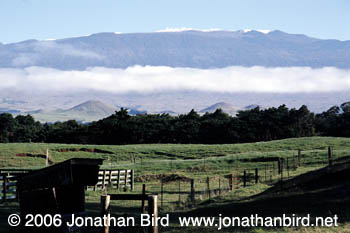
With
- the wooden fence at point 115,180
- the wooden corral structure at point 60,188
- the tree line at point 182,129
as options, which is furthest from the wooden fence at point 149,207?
the tree line at point 182,129

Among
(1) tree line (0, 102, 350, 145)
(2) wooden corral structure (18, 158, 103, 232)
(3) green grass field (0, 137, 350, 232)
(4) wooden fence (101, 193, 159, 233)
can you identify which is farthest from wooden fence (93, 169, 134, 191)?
(1) tree line (0, 102, 350, 145)

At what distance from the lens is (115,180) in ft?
151

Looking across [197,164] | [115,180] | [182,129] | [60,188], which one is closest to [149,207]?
[60,188]

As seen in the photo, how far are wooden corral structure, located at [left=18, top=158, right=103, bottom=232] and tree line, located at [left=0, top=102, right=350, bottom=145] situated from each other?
88748 mm

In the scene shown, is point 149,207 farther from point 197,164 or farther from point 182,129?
point 182,129

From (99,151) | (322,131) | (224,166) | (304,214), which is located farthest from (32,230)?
(322,131)

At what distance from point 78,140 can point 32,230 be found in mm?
89952

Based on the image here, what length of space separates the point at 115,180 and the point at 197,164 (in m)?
17.0

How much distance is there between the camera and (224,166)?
60.3m

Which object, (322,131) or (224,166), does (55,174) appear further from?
(322,131)

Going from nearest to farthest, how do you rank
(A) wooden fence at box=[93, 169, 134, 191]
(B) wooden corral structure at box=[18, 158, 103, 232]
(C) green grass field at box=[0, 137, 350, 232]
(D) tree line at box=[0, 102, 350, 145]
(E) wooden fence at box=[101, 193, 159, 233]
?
(E) wooden fence at box=[101, 193, 159, 233] → (B) wooden corral structure at box=[18, 158, 103, 232] → (C) green grass field at box=[0, 137, 350, 232] → (A) wooden fence at box=[93, 169, 134, 191] → (D) tree line at box=[0, 102, 350, 145]

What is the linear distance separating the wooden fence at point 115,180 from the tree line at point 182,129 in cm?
6186

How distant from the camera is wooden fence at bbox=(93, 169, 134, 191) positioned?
42009 mm

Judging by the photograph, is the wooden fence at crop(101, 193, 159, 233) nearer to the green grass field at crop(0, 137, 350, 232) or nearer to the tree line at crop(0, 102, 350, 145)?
the green grass field at crop(0, 137, 350, 232)
